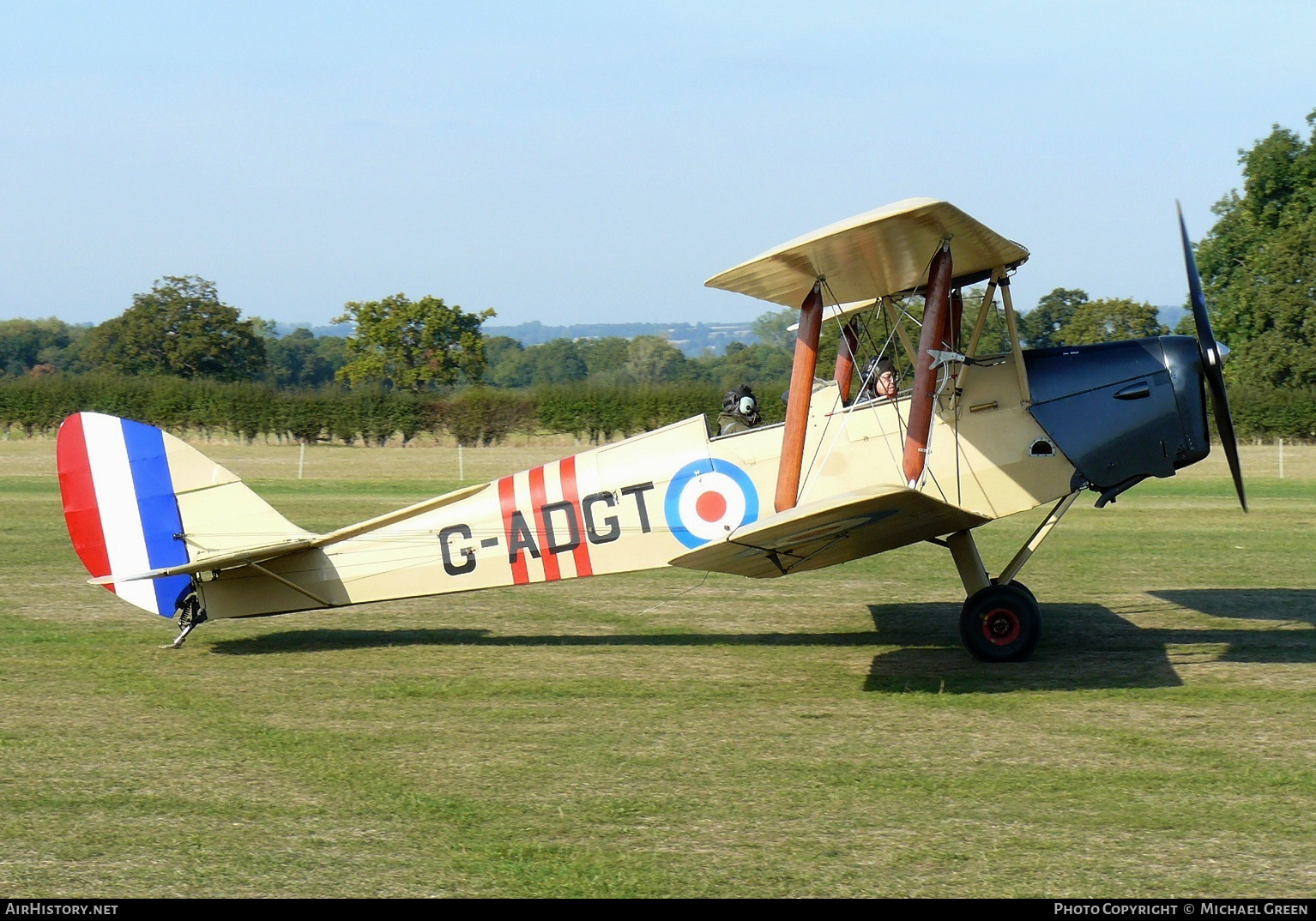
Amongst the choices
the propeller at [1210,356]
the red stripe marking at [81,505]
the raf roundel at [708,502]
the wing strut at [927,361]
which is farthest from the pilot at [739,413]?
the red stripe marking at [81,505]

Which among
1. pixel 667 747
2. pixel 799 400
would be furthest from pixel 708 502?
pixel 667 747

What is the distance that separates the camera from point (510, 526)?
8586 mm

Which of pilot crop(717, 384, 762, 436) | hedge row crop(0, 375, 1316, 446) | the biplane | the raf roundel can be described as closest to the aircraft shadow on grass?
the biplane

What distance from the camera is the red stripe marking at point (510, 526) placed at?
8.55 metres

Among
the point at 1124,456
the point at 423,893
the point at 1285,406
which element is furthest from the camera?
the point at 1285,406

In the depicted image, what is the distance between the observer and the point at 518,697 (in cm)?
750

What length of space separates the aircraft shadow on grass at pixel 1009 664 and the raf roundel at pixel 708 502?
126cm

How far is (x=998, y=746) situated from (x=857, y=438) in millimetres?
2745

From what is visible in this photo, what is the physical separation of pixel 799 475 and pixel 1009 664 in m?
1.95

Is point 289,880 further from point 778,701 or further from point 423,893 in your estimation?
→ point 778,701

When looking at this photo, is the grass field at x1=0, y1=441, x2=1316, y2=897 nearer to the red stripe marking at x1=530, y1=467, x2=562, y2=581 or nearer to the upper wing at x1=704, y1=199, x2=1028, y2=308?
the red stripe marking at x1=530, y1=467, x2=562, y2=581

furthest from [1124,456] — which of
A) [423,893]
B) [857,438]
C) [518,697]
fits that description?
[423,893]

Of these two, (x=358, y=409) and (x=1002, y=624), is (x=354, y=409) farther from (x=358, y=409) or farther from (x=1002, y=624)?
(x=1002, y=624)

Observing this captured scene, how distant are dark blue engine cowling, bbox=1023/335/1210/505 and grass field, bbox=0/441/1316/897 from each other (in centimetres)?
138
